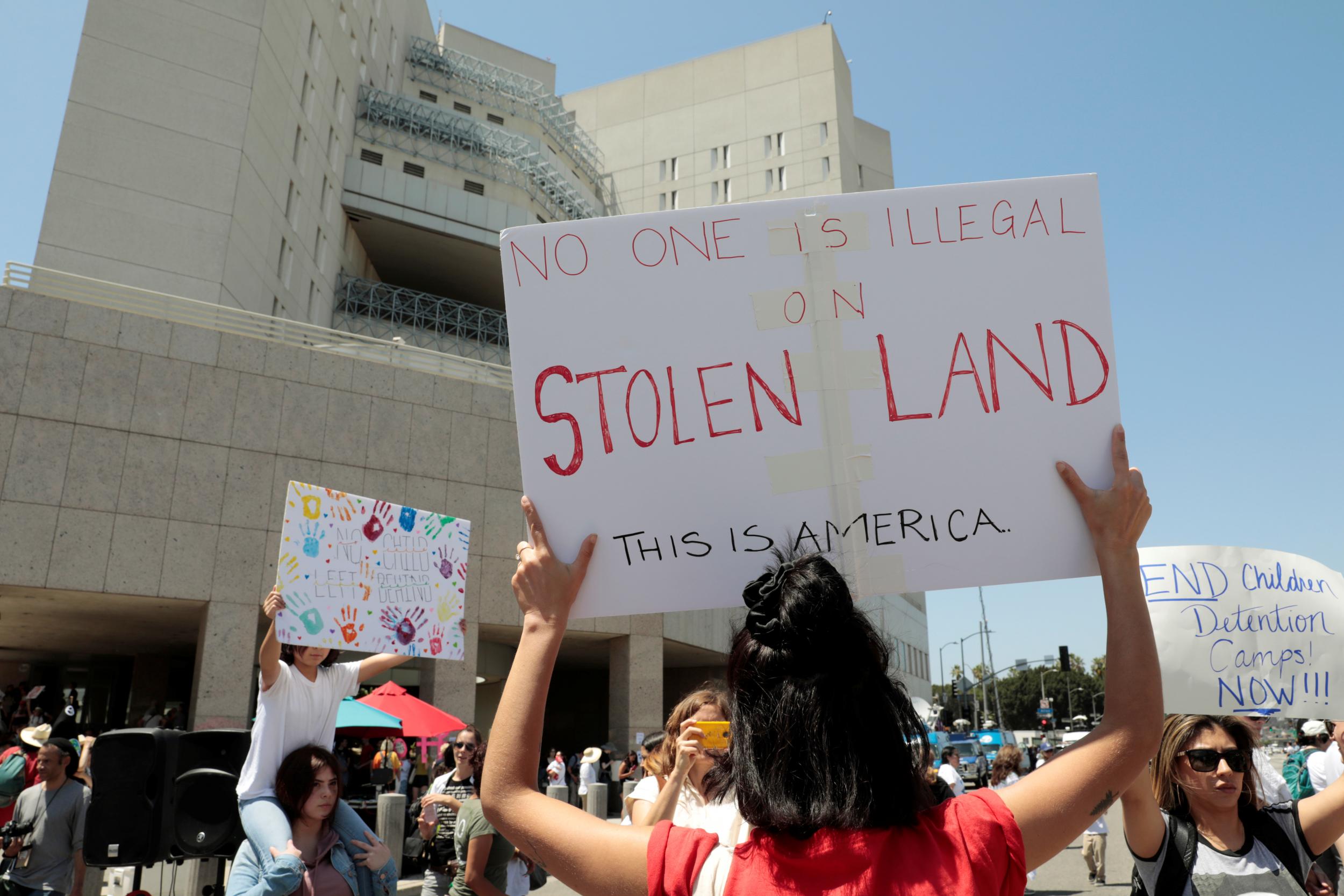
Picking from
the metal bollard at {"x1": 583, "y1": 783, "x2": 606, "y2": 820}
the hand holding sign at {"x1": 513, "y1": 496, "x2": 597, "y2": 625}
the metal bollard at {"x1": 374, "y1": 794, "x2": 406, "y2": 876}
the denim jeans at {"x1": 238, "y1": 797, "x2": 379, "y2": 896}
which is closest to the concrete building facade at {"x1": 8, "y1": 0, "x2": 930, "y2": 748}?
the metal bollard at {"x1": 583, "y1": 783, "x2": 606, "y2": 820}

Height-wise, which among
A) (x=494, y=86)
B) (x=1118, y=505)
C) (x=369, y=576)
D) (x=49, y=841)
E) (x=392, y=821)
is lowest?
(x=392, y=821)

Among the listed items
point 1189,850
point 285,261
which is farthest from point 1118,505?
point 285,261

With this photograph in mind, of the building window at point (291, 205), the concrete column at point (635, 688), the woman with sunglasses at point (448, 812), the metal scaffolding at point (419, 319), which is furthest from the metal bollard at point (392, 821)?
the metal scaffolding at point (419, 319)

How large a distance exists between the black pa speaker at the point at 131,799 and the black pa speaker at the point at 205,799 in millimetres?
51

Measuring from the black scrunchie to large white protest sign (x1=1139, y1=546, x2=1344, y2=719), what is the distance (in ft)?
8.48

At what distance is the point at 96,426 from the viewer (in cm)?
2052

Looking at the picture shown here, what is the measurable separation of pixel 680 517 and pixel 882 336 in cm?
66

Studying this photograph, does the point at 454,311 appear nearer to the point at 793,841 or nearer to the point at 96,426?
the point at 96,426

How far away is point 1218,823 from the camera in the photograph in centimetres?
331

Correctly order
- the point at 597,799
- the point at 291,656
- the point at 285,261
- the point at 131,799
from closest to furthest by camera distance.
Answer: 1. the point at 131,799
2. the point at 291,656
3. the point at 597,799
4. the point at 285,261

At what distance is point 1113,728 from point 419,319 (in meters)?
41.0

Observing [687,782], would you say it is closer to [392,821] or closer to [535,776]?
[535,776]

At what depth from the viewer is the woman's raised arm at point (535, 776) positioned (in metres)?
1.69

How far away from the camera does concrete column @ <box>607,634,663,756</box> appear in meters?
27.7
